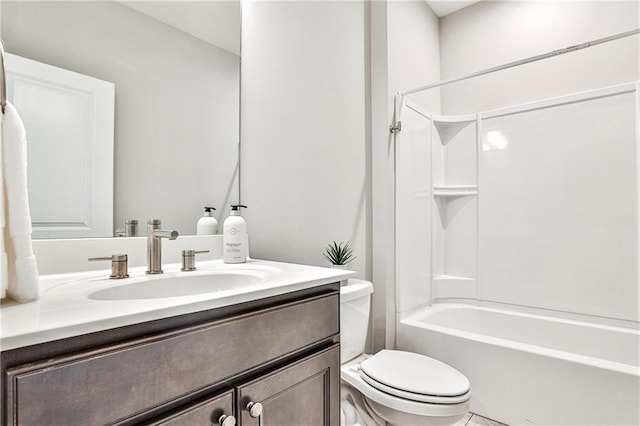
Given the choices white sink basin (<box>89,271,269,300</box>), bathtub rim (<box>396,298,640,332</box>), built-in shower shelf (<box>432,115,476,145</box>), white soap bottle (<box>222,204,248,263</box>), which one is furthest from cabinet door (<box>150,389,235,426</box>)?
built-in shower shelf (<box>432,115,476,145</box>)

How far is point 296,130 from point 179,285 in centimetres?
95

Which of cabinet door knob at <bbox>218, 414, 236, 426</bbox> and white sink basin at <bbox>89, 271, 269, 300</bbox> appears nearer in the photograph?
cabinet door knob at <bbox>218, 414, 236, 426</bbox>

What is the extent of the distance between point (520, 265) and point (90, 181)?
2348 mm

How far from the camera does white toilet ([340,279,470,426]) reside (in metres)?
1.18

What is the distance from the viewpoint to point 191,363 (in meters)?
Answer: 0.63

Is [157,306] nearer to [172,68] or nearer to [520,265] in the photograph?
[172,68]

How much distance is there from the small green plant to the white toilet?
0.38ft

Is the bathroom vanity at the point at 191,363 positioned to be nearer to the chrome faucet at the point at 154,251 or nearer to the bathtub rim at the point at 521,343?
the chrome faucet at the point at 154,251

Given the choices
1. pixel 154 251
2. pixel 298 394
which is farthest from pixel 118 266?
pixel 298 394

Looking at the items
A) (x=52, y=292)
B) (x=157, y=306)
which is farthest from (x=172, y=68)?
(x=157, y=306)

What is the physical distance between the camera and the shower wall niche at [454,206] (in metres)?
2.38

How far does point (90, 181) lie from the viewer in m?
1.05

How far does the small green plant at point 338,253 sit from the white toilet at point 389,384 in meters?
0.12

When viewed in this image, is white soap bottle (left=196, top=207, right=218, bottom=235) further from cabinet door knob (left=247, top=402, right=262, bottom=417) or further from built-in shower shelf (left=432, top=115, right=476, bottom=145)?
built-in shower shelf (left=432, top=115, right=476, bottom=145)
